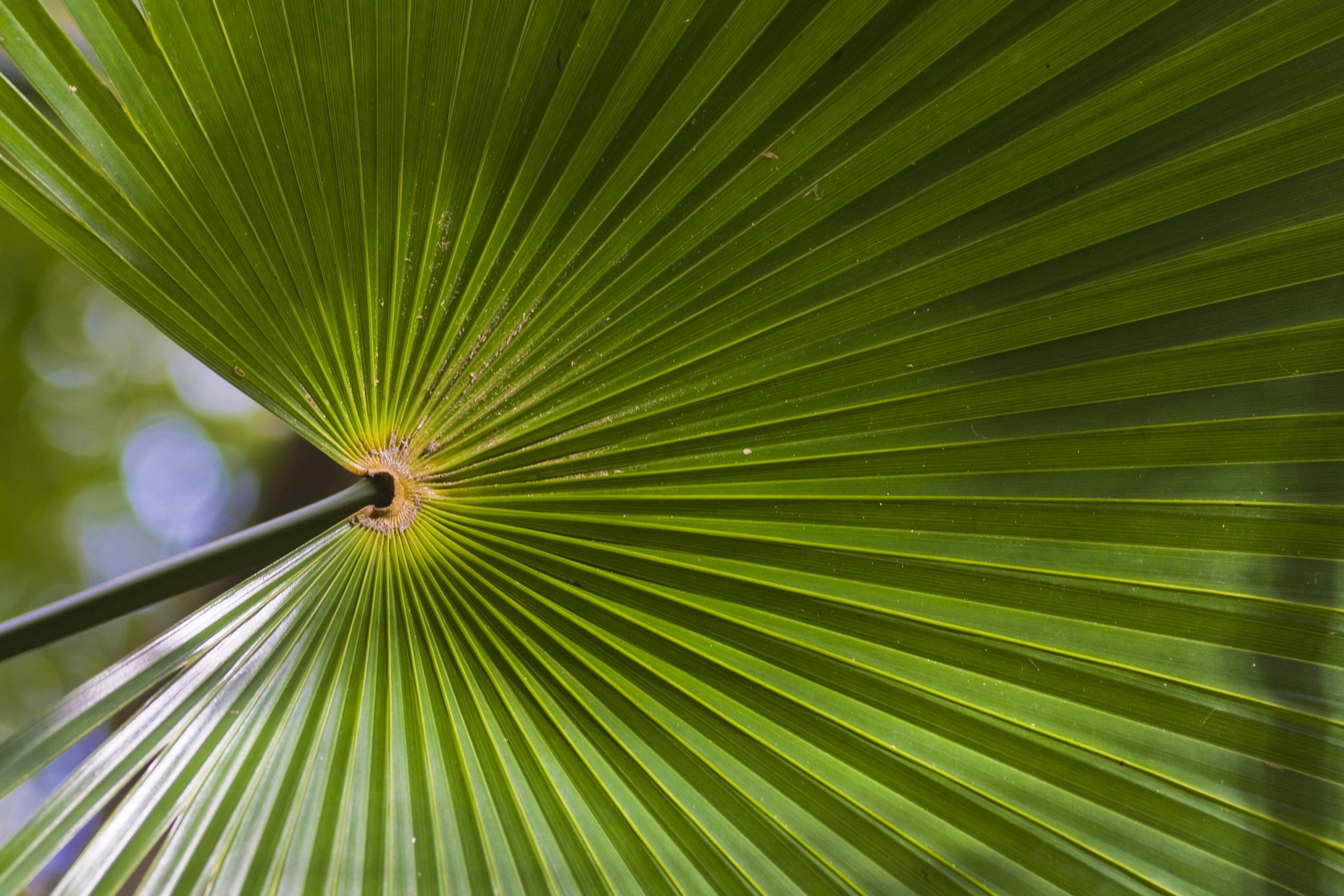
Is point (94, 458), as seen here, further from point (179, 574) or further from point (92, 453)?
point (179, 574)

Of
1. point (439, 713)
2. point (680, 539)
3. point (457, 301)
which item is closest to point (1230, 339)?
point (680, 539)

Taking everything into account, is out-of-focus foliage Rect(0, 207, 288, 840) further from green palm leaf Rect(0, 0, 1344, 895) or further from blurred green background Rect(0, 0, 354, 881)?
green palm leaf Rect(0, 0, 1344, 895)

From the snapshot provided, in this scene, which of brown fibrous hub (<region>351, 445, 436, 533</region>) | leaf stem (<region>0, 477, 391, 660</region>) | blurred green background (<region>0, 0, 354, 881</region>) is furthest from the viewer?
blurred green background (<region>0, 0, 354, 881</region>)

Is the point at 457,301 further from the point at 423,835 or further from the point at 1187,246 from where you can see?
the point at 1187,246

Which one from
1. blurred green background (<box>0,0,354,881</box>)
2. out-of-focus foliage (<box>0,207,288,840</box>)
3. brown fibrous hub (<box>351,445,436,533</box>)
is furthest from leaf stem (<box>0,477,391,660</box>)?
out-of-focus foliage (<box>0,207,288,840</box>)

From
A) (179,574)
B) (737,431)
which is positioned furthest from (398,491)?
(737,431)

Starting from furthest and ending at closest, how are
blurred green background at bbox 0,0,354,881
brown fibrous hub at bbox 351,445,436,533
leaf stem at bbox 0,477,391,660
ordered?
1. blurred green background at bbox 0,0,354,881
2. brown fibrous hub at bbox 351,445,436,533
3. leaf stem at bbox 0,477,391,660

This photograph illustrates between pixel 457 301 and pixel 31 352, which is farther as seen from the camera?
pixel 31 352

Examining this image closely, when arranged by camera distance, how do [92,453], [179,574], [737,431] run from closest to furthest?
1. [179,574]
2. [737,431]
3. [92,453]
